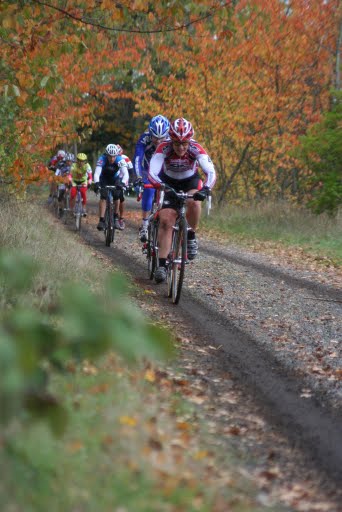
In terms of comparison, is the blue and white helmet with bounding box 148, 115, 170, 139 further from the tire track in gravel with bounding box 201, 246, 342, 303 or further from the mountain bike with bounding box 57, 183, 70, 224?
the mountain bike with bounding box 57, 183, 70, 224

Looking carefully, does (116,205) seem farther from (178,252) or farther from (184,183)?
(178,252)

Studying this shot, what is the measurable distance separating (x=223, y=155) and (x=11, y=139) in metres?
13.8

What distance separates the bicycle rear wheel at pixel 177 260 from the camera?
29.8 feet

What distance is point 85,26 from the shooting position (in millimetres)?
8016

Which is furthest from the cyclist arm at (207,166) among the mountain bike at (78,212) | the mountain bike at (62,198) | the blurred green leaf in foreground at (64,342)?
the mountain bike at (62,198)

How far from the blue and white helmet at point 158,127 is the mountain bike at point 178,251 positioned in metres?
2.45

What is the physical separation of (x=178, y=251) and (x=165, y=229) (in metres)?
0.39

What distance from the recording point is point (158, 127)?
38.2ft

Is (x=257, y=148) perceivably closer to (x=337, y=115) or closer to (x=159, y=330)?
(x=337, y=115)

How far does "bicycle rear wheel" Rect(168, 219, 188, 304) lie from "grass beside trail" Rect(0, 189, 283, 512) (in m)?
3.94

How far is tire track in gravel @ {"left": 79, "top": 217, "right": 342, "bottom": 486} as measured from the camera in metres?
4.49

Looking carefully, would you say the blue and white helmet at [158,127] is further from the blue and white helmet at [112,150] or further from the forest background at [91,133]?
the blue and white helmet at [112,150]

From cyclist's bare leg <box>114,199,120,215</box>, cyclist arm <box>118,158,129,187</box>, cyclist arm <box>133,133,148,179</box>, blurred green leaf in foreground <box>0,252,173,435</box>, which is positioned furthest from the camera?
cyclist arm <box>118,158,129,187</box>

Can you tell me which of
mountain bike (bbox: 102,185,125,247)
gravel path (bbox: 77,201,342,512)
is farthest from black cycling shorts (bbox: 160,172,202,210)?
mountain bike (bbox: 102,185,125,247)
